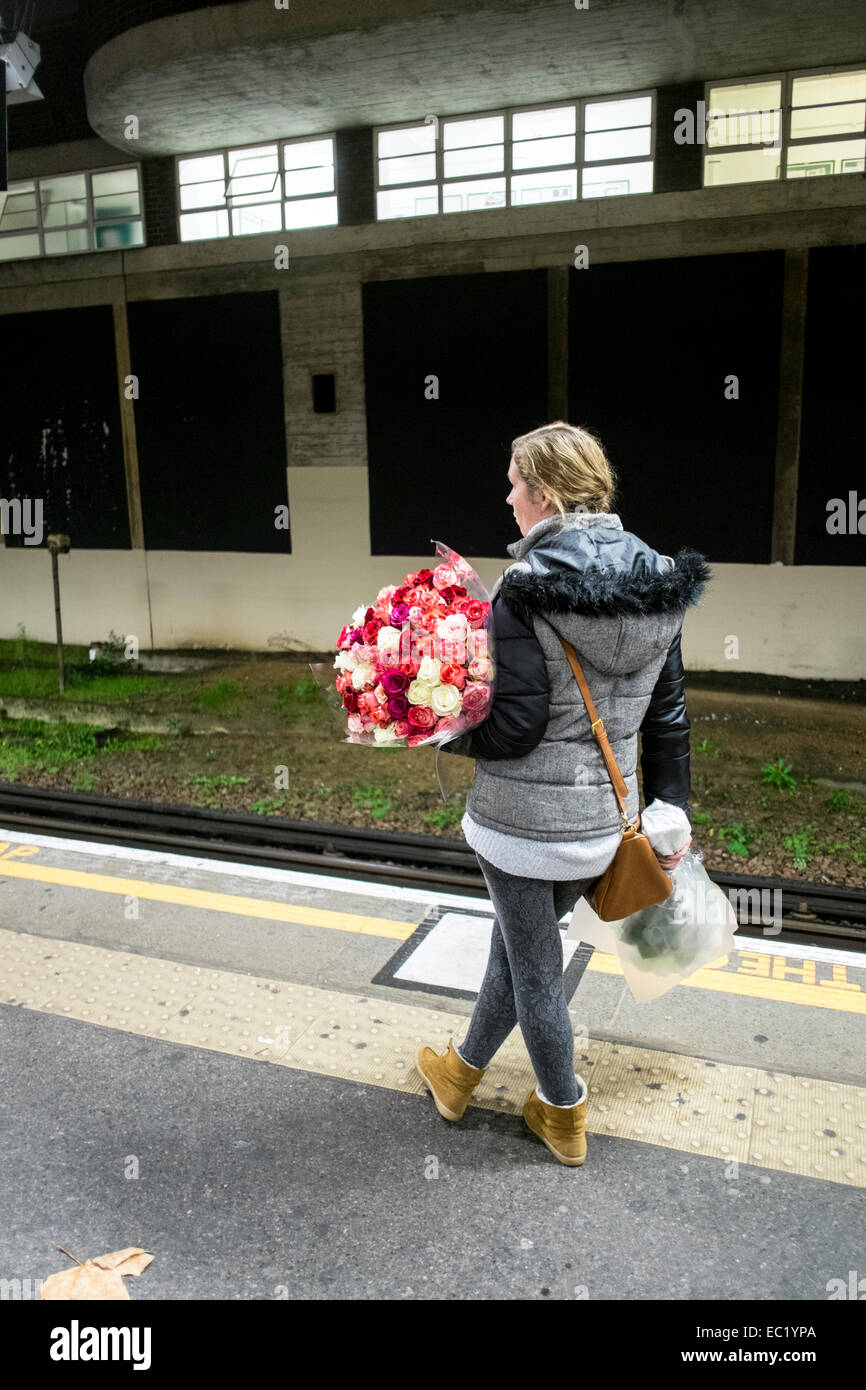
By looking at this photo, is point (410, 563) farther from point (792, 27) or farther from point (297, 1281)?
point (297, 1281)

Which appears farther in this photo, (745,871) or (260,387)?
(260,387)

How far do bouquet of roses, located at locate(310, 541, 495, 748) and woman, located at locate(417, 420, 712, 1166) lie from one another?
A: 7 centimetres

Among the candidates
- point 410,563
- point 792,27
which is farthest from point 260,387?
point 792,27

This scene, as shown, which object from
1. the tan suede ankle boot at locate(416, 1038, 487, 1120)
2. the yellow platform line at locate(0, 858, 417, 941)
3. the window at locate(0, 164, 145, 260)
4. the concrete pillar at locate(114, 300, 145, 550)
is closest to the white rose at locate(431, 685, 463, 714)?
the tan suede ankle boot at locate(416, 1038, 487, 1120)

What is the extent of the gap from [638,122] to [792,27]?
146 cm

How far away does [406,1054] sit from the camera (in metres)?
3.51

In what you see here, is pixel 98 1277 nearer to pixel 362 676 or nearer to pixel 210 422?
pixel 362 676

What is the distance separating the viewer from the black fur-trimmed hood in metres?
2.47

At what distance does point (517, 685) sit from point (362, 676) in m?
0.40

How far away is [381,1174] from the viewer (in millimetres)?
2949

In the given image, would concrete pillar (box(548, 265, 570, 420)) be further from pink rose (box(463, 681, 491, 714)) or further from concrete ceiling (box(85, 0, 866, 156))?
Result: pink rose (box(463, 681, 491, 714))

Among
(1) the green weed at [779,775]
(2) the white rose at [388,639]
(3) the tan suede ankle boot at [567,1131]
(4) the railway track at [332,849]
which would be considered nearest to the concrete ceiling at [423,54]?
(1) the green weed at [779,775]

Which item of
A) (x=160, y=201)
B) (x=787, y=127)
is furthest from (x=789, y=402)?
(x=160, y=201)

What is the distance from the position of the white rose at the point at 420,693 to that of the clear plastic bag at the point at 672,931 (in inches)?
35.4
